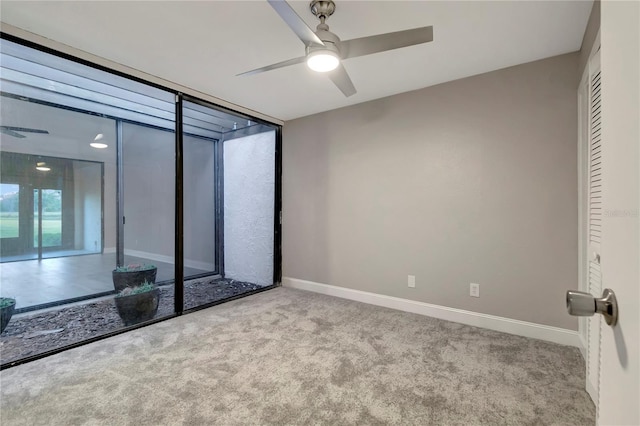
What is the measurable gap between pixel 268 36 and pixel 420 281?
2.62m

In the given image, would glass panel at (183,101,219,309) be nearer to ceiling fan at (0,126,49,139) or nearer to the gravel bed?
the gravel bed

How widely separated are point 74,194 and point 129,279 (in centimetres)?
102

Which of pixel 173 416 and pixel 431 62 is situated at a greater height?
pixel 431 62

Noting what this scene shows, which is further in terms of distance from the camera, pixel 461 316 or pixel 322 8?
pixel 461 316

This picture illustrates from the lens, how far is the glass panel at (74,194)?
2.49m

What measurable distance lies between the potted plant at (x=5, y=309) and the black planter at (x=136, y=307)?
0.76 meters

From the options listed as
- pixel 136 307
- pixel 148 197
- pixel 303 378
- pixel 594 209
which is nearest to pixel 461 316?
pixel 594 209

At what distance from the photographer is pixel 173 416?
158 cm

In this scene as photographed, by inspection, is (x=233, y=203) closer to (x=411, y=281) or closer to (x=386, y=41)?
(x=411, y=281)

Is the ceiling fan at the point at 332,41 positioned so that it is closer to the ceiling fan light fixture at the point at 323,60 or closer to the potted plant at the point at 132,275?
the ceiling fan light fixture at the point at 323,60

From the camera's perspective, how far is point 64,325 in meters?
2.76

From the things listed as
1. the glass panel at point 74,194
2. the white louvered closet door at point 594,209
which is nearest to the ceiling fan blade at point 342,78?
the white louvered closet door at point 594,209

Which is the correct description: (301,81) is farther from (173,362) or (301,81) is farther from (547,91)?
(173,362)

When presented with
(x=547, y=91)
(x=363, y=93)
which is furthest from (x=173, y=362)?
(x=547, y=91)
